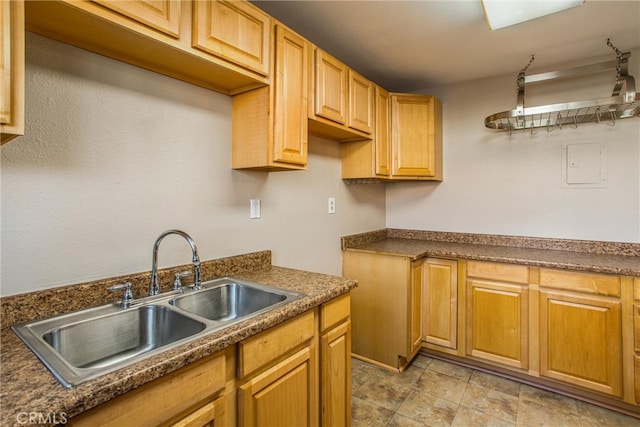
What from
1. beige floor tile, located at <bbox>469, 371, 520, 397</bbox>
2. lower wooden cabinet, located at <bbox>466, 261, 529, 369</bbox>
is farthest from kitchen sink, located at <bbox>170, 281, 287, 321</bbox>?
beige floor tile, located at <bbox>469, 371, 520, 397</bbox>

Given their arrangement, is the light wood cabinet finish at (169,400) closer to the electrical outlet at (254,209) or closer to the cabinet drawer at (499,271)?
the electrical outlet at (254,209)

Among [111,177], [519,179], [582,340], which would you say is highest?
[519,179]

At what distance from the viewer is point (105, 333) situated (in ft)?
3.70

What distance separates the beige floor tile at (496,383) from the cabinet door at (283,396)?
1.43m

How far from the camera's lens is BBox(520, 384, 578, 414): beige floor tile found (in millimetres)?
1979

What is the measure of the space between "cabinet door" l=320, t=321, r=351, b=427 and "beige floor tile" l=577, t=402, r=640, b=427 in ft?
4.63

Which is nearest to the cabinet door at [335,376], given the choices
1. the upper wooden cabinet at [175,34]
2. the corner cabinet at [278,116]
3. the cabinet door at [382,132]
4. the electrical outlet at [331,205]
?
the corner cabinet at [278,116]

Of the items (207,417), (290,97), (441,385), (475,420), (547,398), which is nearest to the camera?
(207,417)

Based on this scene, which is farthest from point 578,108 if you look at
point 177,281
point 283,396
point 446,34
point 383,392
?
point 177,281

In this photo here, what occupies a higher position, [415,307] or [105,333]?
[105,333]

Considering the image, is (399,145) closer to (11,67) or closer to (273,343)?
(273,343)

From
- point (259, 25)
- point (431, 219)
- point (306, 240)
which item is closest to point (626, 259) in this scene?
point (431, 219)

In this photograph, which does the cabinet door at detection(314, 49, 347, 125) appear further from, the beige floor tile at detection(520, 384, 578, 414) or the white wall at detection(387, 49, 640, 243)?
the beige floor tile at detection(520, 384, 578, 414)

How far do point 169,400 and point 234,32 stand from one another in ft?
4.38
